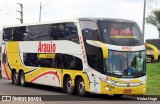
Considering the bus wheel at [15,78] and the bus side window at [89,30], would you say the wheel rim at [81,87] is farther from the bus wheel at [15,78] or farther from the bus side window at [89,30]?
the bus wheel at [15,78]

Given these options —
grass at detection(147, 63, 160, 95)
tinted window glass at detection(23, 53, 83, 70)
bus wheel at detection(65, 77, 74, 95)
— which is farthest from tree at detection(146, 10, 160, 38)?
bus wheel at detection(65, 77, 74, 95)

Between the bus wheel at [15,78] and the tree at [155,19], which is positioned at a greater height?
the tree at [155,19]

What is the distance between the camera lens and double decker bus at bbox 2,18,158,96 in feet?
68.5

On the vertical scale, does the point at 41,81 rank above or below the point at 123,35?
below

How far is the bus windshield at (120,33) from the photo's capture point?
21219 millimetres

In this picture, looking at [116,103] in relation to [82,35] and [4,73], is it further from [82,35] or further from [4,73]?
[4,73]

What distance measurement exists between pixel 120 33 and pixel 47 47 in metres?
5.29

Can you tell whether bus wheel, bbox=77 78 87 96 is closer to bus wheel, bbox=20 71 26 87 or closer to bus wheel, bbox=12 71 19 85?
bus wheel, bbox=20 71 26 87

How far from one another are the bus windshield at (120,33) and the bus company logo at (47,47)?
Answer: 4.19m

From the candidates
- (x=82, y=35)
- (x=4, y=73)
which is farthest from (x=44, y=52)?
(x=4, y=73)

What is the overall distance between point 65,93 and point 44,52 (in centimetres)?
290

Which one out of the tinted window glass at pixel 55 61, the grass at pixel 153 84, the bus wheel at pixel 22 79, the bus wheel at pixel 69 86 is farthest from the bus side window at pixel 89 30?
the bus wheel at pixel 22 79

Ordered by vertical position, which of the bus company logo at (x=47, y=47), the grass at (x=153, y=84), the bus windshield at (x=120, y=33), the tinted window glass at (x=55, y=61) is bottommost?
the grass at (x=153, y=84)

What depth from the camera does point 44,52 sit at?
85.1ft
